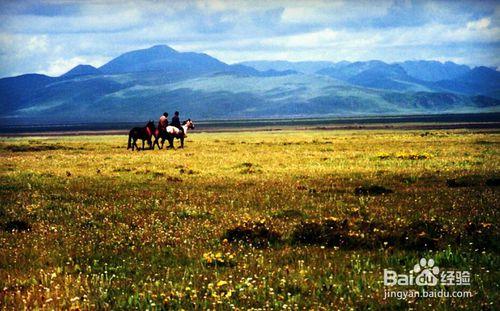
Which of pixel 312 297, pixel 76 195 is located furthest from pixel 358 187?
pixel 312 297

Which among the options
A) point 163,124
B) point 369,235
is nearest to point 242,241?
point 369,235

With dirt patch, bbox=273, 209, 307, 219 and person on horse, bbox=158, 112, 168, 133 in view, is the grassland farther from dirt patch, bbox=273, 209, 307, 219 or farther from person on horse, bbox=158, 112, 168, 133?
person on horse, bbox=158, 112, 168, 133

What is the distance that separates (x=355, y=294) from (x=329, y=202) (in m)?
9.31

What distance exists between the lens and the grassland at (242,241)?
8.36 metres

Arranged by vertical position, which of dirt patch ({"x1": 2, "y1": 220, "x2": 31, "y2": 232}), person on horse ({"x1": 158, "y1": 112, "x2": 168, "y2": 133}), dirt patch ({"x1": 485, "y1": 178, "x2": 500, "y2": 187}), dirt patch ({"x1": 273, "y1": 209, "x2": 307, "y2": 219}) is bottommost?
dirt patch ({"x1": 485, "y1": 178, "x2": 500, "y2": 187})

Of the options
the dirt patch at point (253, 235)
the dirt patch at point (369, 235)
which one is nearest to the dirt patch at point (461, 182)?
the dirt patch at point (369, 235)

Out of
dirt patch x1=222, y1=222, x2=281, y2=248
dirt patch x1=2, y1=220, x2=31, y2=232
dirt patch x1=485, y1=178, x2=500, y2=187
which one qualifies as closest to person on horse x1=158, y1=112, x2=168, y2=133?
dirt patch x1=485, y1=178, x2=500, y2=187

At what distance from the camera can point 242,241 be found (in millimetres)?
11938

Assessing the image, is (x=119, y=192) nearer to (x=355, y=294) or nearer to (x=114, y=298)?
(x=114, y=298)
